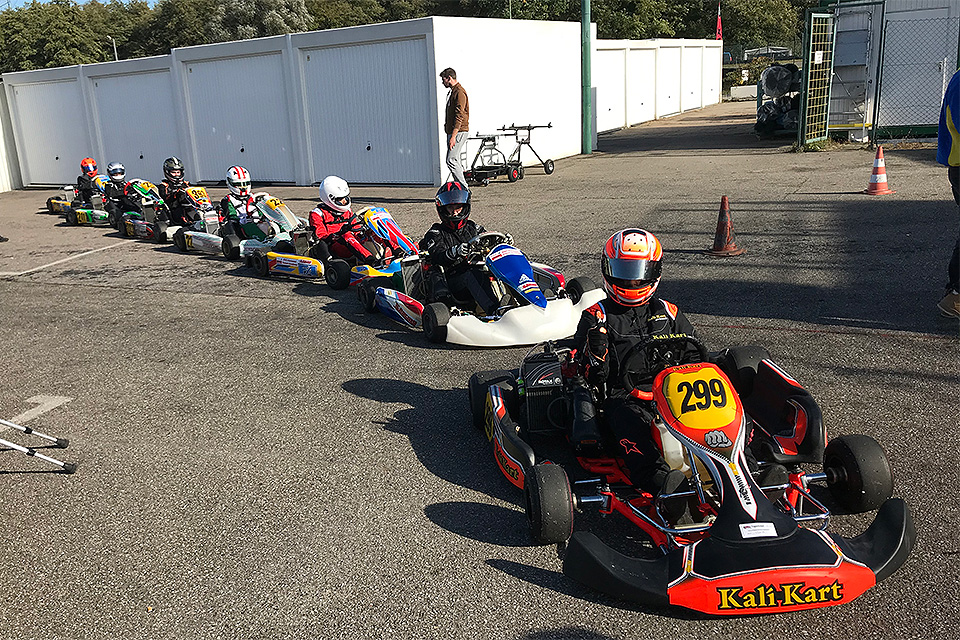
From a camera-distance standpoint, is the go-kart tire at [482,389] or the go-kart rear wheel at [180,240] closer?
the go-kart tire at [482,389]

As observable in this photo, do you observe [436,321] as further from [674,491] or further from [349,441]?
[674,491]

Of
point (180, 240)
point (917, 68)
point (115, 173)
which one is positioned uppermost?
point (917, 68)

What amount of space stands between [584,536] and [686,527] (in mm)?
462

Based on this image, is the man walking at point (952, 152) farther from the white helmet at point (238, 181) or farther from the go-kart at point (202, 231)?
the white helmet at point (238, 181)

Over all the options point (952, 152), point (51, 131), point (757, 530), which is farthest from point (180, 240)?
point (51, 131)

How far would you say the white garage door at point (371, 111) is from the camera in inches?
684

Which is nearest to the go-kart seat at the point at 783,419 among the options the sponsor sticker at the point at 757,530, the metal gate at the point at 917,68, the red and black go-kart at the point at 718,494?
the red and black go-kart at the point at 718,494

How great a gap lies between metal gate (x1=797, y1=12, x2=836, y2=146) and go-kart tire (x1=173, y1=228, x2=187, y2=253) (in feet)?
41.3

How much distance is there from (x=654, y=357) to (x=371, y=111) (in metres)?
14.9

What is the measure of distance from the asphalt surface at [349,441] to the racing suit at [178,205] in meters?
1.93

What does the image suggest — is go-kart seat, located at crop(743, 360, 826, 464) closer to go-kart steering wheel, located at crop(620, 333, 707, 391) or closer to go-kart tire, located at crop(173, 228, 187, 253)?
go-kart steering wheel, located at crop(620, 333, 707, 391)

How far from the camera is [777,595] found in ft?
10.4

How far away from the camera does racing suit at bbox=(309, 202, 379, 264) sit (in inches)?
378

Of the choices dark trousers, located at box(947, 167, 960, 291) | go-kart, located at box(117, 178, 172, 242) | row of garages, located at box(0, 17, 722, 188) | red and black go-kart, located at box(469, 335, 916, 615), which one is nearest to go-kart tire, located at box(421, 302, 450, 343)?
red and black go-kart, located at box(469, 335, 916, 615)
